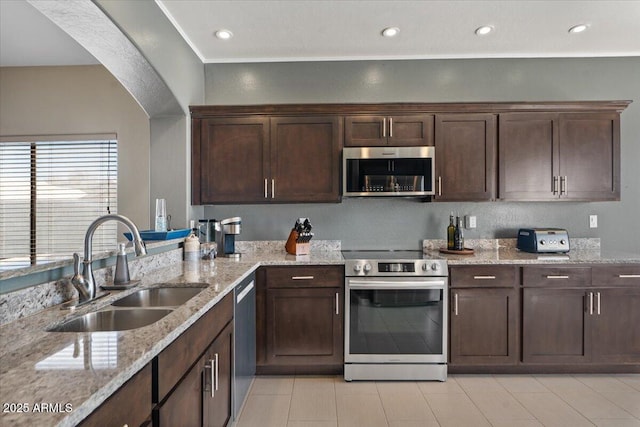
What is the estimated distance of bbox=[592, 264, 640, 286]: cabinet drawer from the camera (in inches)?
104

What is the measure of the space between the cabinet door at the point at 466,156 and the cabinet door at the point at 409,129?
0.29 feet

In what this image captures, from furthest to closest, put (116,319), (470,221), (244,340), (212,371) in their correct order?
(470,221) → (244,340) → (212,371) → (116,319)

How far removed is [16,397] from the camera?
764 mm

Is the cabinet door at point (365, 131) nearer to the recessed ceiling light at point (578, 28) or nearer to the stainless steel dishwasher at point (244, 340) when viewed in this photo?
the stainless steel dishwasher at point (244, 340)

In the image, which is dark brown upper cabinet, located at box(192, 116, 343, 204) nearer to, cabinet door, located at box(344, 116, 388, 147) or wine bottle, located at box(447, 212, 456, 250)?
cabinet door, located at box(344, 116, 388, 147)

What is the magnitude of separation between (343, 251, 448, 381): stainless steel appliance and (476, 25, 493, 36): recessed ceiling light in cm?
195

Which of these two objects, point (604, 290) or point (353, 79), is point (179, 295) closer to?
point (353, 79)

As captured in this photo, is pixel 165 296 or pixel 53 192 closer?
pixel 165 296

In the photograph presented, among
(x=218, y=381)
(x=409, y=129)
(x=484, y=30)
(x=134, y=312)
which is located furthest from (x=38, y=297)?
(x=484, y=30)

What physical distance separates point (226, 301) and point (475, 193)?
2.30 m

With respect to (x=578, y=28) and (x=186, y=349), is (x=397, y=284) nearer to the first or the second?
(x=186, y=349)

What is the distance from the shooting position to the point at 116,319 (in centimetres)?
151

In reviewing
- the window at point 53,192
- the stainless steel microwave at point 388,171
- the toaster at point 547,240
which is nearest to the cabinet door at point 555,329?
the toaster at point 547,240

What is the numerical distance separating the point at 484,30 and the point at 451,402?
9.55ft
